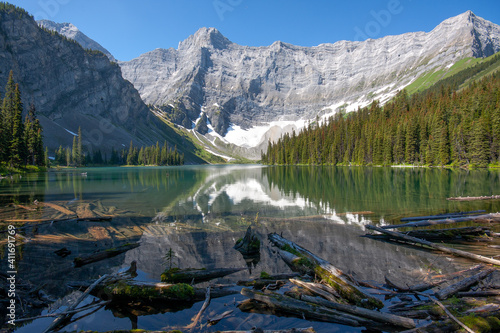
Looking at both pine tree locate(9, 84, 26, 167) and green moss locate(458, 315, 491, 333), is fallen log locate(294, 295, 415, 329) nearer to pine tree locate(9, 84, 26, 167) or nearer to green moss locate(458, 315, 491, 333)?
green moss locate(458, 315, 491, 333)

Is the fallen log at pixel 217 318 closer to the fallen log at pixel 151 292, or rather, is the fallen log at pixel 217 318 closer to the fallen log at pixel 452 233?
the fallen log at pixel 151 292

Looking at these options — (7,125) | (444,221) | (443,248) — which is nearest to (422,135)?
(444,221)

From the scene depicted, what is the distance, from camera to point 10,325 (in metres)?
6.44

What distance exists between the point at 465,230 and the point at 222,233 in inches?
579

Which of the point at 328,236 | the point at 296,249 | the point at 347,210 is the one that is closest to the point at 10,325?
the point at 296,249

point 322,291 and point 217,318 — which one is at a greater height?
point 322,291

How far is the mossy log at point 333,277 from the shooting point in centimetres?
705

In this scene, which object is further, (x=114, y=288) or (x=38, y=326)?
(x=114, y=288)

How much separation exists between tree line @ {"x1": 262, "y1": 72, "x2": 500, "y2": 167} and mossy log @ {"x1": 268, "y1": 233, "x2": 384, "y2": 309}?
91375 millimetres

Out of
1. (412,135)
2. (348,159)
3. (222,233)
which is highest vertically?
(412,135)

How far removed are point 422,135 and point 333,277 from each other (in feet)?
373

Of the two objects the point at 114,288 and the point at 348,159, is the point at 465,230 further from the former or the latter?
the point at 348,159

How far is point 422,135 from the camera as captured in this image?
323ft

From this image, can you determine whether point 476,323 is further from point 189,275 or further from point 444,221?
point 444,221
